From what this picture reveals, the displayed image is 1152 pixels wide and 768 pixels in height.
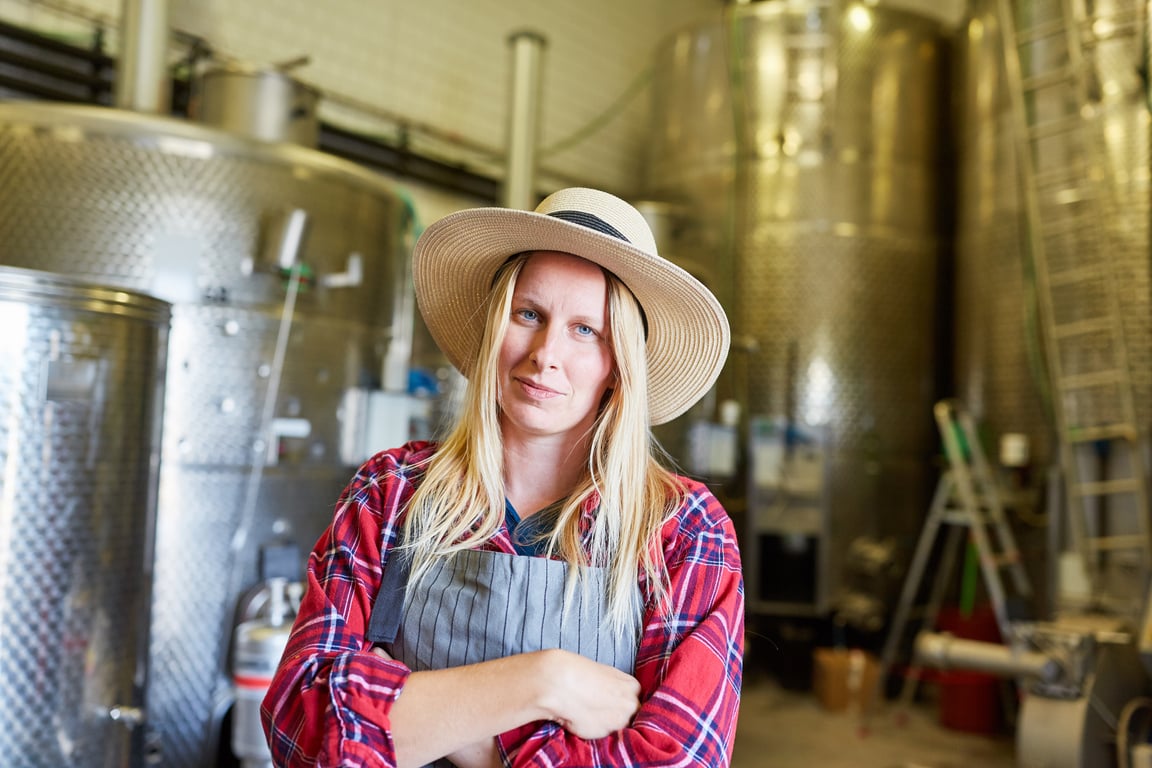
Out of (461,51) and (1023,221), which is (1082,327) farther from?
(461,51)

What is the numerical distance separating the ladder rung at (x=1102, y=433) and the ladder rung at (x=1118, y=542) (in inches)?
16.3

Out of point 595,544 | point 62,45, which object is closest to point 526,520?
point 595,544

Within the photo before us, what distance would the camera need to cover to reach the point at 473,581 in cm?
133

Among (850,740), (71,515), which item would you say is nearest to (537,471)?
(71,515)

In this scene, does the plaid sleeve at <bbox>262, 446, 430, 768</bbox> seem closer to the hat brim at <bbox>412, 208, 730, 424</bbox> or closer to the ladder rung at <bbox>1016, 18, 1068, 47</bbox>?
the hat brim at <bbox>412, 208, 730, 424</bbox>

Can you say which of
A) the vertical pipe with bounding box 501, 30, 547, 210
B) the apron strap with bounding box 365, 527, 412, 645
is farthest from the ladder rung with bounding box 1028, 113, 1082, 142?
the apron strap with bounding box 365, 527, 412, 645

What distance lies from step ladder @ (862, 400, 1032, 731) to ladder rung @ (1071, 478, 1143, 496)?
1.50 ft

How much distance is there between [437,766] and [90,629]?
1.58 m

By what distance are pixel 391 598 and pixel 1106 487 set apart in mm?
3815

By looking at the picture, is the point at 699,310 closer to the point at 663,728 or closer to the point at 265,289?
the point at 663,728

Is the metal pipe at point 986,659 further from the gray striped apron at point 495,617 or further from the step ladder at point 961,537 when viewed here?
the gray striped apron at point 495,617

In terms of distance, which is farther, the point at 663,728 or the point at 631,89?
the point at 631,89

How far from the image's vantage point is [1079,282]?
444 cm

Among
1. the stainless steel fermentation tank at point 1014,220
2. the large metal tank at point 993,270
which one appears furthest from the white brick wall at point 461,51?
the stainless steel fermentation tank at point 1014,220
